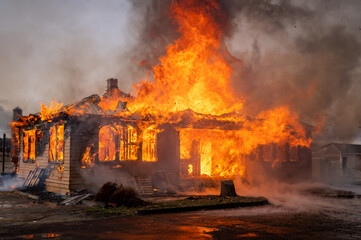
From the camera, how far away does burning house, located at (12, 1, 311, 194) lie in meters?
18.2

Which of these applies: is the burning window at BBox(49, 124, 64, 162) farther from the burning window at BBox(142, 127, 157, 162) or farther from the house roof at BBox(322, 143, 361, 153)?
the house roof at BBox(322, 143, 361, 153)

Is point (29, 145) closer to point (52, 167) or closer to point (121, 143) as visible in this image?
point (52, 167)

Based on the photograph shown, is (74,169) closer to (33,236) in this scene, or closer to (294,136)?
(33,236)

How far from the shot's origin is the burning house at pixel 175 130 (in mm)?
18172

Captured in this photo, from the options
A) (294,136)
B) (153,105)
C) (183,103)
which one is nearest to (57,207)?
(153,105)

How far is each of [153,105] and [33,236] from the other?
12630 mm

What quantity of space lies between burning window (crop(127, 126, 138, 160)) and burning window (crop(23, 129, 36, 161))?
21.9 ft

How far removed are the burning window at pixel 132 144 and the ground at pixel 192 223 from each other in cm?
579

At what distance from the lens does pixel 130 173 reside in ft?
61.6

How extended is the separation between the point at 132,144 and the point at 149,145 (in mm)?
992

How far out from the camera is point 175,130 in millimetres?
20156

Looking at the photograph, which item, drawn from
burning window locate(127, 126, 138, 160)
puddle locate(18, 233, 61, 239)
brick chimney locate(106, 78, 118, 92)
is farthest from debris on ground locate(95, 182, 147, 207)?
brick chimney locate(106, 78, 118, 92)

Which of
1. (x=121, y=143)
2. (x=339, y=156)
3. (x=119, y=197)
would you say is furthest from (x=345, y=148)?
(x=119, y=197)

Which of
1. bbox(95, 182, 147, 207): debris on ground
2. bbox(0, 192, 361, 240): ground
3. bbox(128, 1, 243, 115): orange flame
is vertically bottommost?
bbox(0, 192, 361, 240): ground
